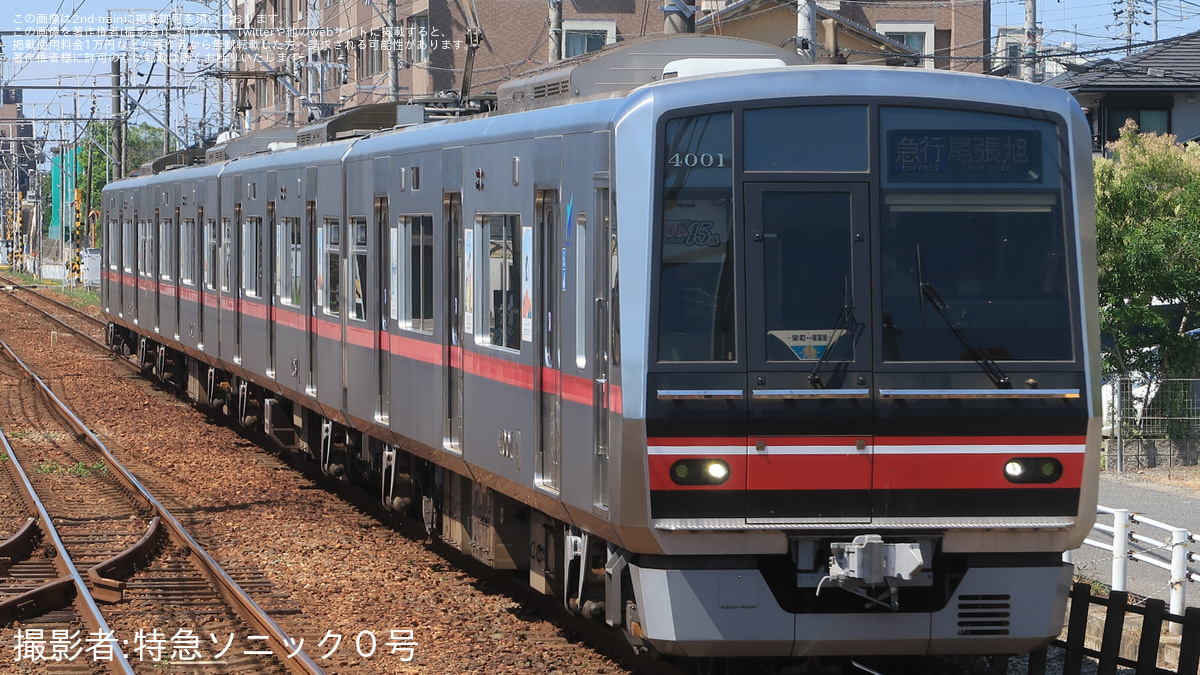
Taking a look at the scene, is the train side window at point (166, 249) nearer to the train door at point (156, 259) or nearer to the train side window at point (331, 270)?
the train door at point (156, 259)

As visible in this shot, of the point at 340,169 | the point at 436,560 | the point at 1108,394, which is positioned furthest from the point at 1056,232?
the point at 1108,394

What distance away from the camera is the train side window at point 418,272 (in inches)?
395

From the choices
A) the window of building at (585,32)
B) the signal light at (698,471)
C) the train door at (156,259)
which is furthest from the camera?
the window of building at (585,32)

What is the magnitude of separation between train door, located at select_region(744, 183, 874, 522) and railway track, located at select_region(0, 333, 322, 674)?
2.50 metres

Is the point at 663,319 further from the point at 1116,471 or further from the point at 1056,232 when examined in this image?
the point at 1116,471

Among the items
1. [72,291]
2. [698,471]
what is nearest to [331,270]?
[698,471]

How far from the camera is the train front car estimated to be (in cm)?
655

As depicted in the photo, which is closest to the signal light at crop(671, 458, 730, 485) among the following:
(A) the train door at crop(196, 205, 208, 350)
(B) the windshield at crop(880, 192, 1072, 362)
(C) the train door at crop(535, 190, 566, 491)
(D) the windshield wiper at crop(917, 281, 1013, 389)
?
(B) the windshield at crop(880, 192, 1072, 362)

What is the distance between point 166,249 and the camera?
21.3m

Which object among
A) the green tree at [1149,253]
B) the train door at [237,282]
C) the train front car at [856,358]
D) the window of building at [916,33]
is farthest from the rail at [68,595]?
the window of building at [916,33]

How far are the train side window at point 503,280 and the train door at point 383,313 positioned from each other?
2.34 metres

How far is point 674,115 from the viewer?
664 centimetres

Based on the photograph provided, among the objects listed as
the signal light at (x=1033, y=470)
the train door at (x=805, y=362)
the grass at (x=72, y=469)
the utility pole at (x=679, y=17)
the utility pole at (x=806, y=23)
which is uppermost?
the utility pole at (x=806, y=23)

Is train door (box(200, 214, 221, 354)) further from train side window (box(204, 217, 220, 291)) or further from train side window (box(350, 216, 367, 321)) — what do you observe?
train side window (box(350, 216, 367, 321))
